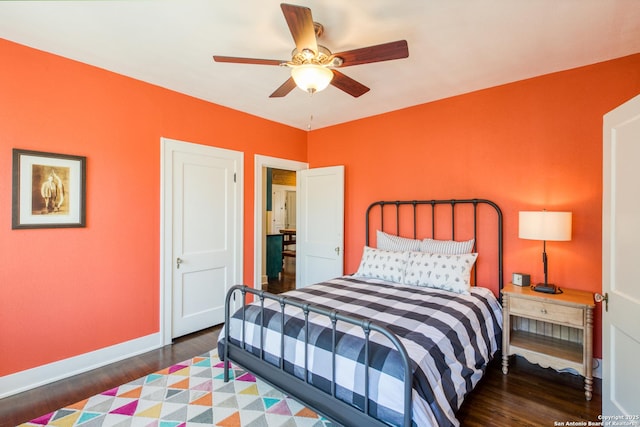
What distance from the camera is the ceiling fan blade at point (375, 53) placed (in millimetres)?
1805

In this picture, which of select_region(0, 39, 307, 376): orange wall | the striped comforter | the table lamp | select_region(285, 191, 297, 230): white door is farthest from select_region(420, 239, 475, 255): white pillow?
select_region(285, 191, 297, 230): white door

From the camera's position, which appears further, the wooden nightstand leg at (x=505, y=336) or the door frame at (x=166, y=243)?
the door frame at (x=166, y=243)

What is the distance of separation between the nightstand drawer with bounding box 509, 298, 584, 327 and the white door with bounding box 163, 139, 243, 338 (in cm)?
303

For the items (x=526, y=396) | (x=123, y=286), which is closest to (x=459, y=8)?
(x=526, y=396)

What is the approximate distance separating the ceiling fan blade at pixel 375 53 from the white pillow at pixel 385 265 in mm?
2000

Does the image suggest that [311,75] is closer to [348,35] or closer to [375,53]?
[375,53]

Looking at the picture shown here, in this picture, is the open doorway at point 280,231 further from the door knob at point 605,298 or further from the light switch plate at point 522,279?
the door knob at point 605,298

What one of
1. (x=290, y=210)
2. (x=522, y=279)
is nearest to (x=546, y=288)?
(x=522, y=279)

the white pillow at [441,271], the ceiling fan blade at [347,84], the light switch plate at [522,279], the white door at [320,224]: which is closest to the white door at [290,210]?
the white door at [320,224]

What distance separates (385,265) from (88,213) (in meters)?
2.87

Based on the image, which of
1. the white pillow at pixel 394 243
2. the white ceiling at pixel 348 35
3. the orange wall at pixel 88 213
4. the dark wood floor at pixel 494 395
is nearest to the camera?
the white ceiling at pixel 348 35

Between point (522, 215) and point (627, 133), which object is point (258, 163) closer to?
point (522, 215)

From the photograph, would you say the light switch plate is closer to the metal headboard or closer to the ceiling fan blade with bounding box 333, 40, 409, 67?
the metal headboard

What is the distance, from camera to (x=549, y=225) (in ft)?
8.26
